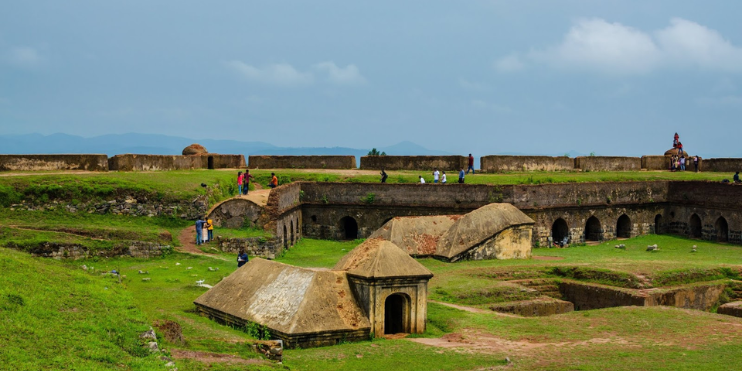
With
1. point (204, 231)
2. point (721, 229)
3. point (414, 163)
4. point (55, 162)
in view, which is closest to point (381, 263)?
point (204, 231)

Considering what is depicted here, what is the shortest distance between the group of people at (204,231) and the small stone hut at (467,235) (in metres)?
5.65

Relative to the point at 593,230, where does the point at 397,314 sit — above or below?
below

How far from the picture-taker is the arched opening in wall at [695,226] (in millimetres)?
37594

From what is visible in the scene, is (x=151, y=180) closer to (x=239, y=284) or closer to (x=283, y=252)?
(x=283, y=252)

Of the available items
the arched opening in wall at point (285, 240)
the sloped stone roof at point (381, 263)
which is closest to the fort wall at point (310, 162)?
the arched opening in wall at point (285, 240)

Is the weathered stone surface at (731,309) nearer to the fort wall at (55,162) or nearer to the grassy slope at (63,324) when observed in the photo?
the grassy slope at (63,324)

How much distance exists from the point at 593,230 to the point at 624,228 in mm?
2043

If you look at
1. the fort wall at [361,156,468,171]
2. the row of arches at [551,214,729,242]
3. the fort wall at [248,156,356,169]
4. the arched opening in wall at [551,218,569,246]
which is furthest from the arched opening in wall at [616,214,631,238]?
the fort wall at [248,156,356,169]

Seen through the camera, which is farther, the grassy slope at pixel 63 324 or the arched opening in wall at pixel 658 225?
the arched opening in wall at pixel 658 225

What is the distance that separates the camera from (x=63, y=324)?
39.1 feet

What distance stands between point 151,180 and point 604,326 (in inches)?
743

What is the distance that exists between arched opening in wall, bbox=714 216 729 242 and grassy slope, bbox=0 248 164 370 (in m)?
29.0

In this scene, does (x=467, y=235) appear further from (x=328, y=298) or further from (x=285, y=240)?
(x=328, y=298)

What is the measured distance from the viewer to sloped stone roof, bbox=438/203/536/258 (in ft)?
91.3
